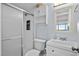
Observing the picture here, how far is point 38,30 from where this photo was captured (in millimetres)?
1197

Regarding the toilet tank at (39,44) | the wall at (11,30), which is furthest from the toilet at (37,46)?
the wall at (11,30)

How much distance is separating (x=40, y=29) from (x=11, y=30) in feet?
1.53

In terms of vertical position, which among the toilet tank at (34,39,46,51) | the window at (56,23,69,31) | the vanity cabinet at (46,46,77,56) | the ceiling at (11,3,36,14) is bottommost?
the vanity cabinet at (46,46,77,56)

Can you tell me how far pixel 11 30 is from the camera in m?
1.09

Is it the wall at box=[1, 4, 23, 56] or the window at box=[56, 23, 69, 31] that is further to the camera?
the window at box=[56, 23, 69, 31]

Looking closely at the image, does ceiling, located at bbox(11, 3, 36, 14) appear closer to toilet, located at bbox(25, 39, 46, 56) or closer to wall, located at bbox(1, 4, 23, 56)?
wall, located at bbox(1, 4, 23, 56)

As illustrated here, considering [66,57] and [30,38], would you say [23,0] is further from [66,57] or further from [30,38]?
[66,57]

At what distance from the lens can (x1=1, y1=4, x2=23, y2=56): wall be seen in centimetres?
101

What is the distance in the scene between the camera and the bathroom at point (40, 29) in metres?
1.04

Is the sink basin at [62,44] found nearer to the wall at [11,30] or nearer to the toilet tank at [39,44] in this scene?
the toilet tank at [39,44]

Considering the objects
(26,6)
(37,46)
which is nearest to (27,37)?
(37,46)

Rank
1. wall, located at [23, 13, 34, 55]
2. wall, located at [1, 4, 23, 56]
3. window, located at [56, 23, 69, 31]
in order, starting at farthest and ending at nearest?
wall, located at [23, 13, 34, 55]
window, located at [56, 23, 69, 31]
wall, located at [1, 4, 23, 56]

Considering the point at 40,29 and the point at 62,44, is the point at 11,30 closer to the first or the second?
the point at 40,29

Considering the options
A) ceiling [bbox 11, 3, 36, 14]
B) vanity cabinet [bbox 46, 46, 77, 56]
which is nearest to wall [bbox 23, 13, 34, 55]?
ceiling [bbox 11, 3, 36, 14]
